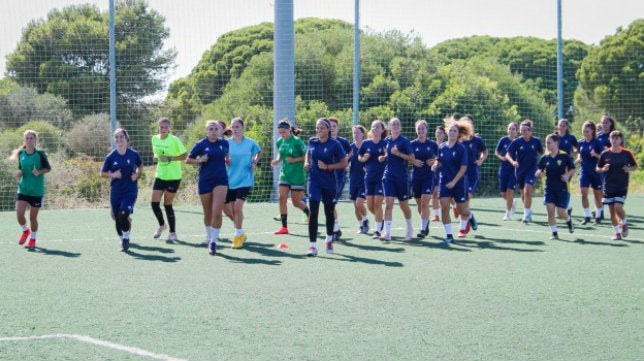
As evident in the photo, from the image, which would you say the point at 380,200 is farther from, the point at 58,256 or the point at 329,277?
the point at 58,256

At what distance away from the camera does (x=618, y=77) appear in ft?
112

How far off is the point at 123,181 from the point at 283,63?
1004cm

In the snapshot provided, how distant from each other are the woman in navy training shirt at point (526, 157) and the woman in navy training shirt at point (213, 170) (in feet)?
20.9

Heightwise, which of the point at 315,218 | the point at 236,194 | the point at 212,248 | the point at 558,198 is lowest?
the point at 212,248

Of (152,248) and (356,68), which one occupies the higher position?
(356,68)

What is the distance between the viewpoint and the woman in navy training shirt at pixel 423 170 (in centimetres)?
1441

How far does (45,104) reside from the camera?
2253 cm

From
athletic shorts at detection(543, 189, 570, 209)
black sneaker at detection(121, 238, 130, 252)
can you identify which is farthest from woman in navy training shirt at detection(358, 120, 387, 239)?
black sneaker at detection(121, 238, 130, 252)

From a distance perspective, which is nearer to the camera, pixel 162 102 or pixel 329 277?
pixel 329 277

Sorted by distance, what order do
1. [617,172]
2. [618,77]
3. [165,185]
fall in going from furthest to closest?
[618,77], [617,172], [165,185]

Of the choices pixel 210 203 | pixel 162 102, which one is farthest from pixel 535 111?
pixel 210 203

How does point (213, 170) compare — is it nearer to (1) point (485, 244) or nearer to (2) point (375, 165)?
(2) point (375, 165)

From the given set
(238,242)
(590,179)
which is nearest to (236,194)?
(238,242)

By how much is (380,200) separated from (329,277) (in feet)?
13.4
